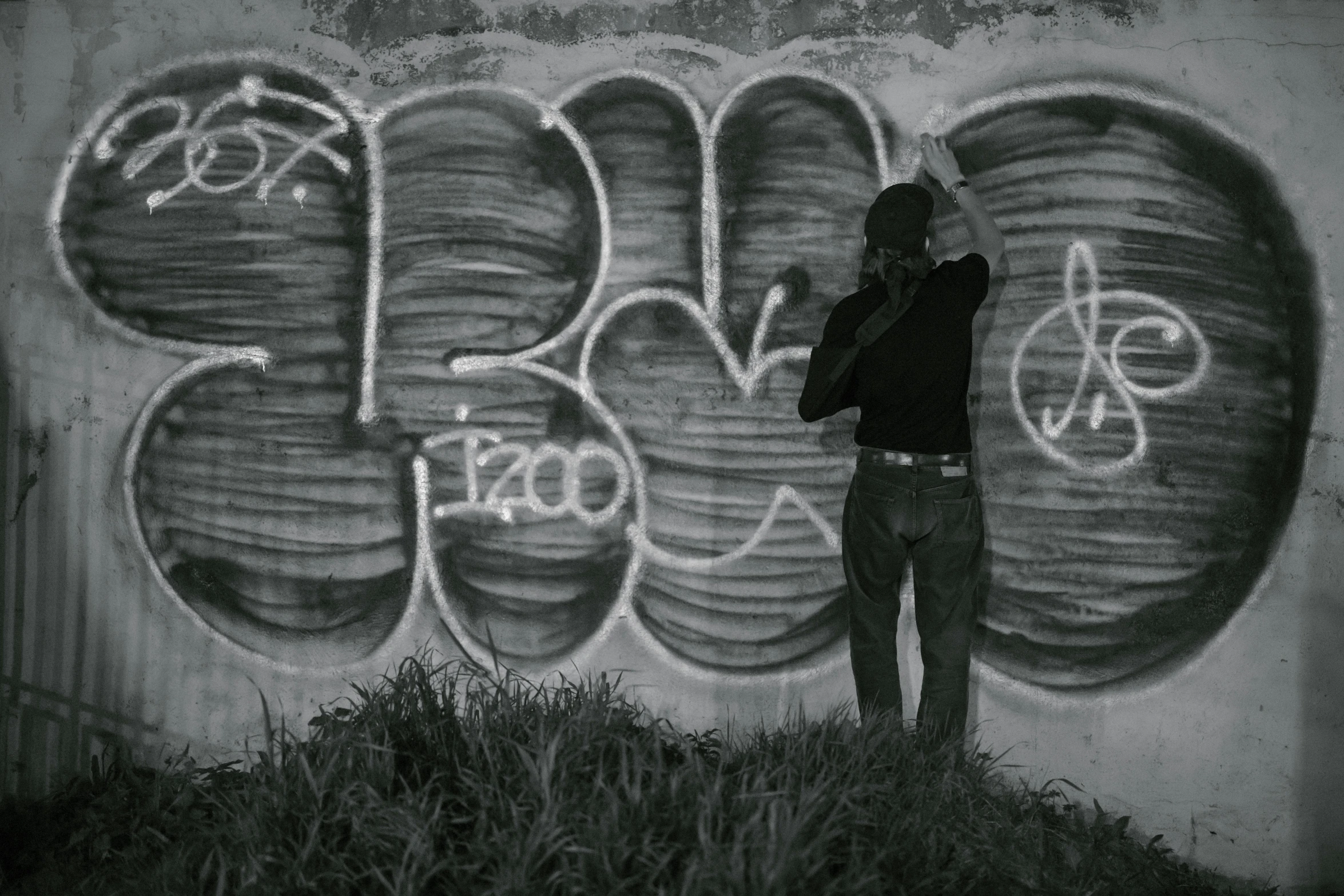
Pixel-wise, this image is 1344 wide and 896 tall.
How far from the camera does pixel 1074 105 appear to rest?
344 centimetres

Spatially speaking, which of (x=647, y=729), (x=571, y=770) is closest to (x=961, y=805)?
(x=647, y=729)

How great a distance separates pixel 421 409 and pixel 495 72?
1235mm

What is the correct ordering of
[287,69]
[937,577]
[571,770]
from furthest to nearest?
[287,69] < [937,577] < [571,770]

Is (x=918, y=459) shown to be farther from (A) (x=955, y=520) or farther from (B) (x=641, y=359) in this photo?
(B) (x=641, y=359)

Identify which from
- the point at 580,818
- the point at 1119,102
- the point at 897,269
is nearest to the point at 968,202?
the point at 897,269

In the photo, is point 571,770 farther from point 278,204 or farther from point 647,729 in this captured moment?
point 278,204

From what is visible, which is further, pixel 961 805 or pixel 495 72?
pixel 495 72

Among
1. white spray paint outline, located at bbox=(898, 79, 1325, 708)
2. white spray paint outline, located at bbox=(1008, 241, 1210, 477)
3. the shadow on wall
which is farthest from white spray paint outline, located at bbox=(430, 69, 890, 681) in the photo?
white spray paint outline, located at bbox=(1008, 241, 1210, 477)

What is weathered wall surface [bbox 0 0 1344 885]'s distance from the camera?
342 cm

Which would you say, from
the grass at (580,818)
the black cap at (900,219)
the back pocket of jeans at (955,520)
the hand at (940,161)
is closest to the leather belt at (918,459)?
the back pocket of jeans at (955,520)

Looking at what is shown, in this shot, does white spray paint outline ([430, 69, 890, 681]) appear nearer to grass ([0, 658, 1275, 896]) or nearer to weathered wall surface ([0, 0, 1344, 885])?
weathered wall surface ([0, 0, 1344, 885])

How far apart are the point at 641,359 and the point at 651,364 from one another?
1.6 inches

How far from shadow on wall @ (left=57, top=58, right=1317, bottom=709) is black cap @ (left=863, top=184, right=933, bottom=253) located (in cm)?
38

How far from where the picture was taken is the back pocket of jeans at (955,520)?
3057mm
